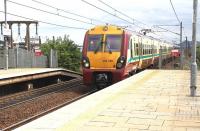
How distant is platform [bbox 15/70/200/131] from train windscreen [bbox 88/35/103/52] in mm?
7251

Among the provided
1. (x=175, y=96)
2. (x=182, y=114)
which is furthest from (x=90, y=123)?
(x=175, y=96)

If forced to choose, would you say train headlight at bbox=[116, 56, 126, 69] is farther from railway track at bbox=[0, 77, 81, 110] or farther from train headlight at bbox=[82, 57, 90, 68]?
railway track at bbox=[0, 77, 81, 110]

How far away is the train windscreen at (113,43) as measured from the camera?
20.4 meters

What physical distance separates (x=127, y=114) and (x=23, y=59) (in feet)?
87.0

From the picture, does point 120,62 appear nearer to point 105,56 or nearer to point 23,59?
point 105,56

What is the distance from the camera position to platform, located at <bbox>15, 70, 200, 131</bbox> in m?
8.07

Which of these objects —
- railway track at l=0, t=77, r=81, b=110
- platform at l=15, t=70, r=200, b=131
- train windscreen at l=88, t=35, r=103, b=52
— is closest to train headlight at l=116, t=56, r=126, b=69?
train windscreen at l=88, t=35, r=103, b=52

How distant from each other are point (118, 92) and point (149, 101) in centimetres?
205

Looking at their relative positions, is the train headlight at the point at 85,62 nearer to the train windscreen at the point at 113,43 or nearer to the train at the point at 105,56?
the train at the point at 105,56

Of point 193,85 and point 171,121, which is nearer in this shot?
point 171,121

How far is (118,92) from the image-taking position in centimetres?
1335

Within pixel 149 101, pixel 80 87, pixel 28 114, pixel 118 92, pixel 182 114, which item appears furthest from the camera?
pixel 80 87

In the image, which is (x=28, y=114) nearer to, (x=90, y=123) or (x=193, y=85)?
(x=193, y=85)

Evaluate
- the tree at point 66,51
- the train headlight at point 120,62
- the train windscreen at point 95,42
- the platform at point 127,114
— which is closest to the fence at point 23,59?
the tree at point 66,51
